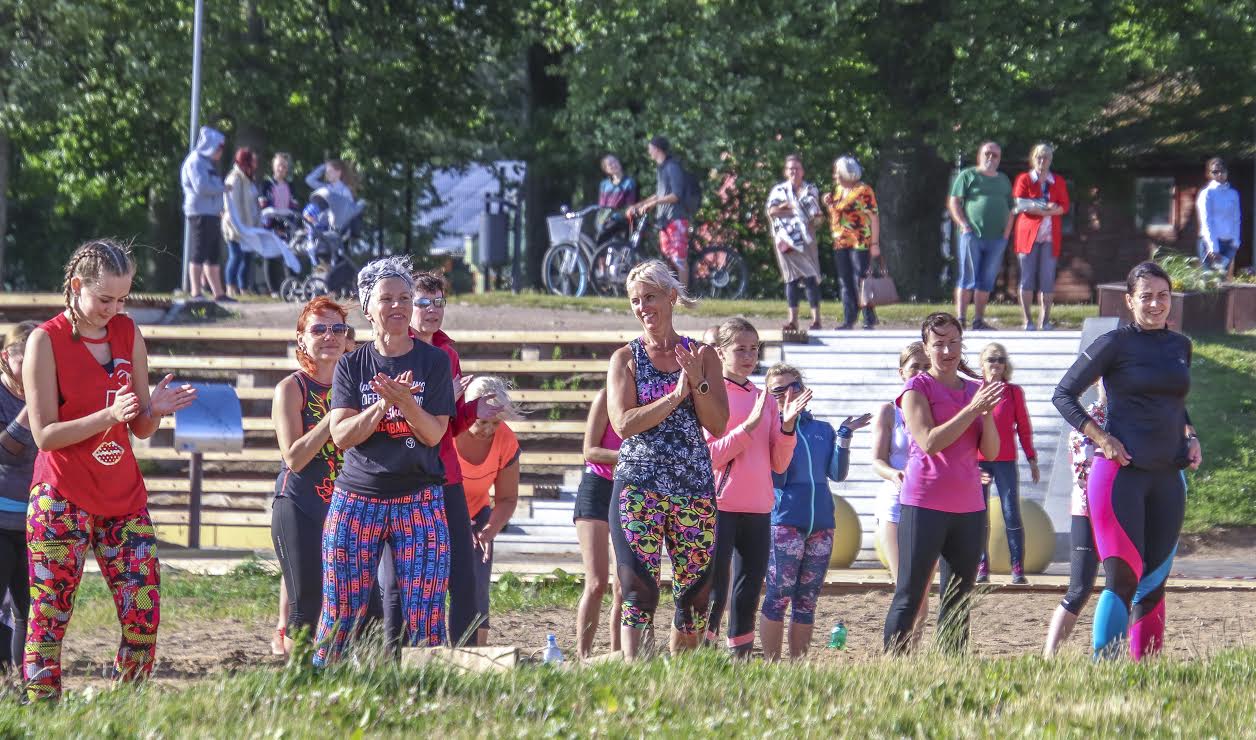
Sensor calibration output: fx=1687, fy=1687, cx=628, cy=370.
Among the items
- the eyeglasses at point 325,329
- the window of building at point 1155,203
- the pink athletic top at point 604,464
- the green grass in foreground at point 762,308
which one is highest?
the window of building at point 1155,203

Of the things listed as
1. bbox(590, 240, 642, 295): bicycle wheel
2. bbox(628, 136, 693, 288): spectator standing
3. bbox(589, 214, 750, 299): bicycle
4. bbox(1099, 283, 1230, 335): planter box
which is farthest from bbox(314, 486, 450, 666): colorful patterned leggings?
bbox(590, 240, 642, 295): bicycle wheel

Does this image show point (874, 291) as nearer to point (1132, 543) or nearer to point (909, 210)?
point (1132, 543)

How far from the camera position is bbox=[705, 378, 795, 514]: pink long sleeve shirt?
7.32 m

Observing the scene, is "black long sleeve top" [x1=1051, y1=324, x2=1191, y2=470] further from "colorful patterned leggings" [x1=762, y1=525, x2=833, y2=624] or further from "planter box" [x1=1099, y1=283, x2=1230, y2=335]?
"planter box" [x1=1099, y1=283, x2=1230, y2=335]

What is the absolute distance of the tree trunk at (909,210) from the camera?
27.2 meters

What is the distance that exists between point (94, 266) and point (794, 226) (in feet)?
35.7

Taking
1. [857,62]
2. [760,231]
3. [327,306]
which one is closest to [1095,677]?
[327,306]

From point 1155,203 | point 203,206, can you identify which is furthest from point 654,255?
point 1155,203

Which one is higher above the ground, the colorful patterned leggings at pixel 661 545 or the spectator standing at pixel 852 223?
the spectator standing at pixel 852 223

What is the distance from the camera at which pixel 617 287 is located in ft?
70.1

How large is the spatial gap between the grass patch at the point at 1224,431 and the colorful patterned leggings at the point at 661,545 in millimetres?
8235

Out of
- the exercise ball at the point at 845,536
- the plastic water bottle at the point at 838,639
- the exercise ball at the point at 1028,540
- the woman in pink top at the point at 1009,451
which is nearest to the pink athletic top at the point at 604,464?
the plastic water bottle at the point at 838,639

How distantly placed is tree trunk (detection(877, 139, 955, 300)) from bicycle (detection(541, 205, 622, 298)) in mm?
6694

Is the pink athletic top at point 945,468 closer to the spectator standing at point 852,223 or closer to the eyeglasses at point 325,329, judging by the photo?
the eyeglasses at point 325,329
